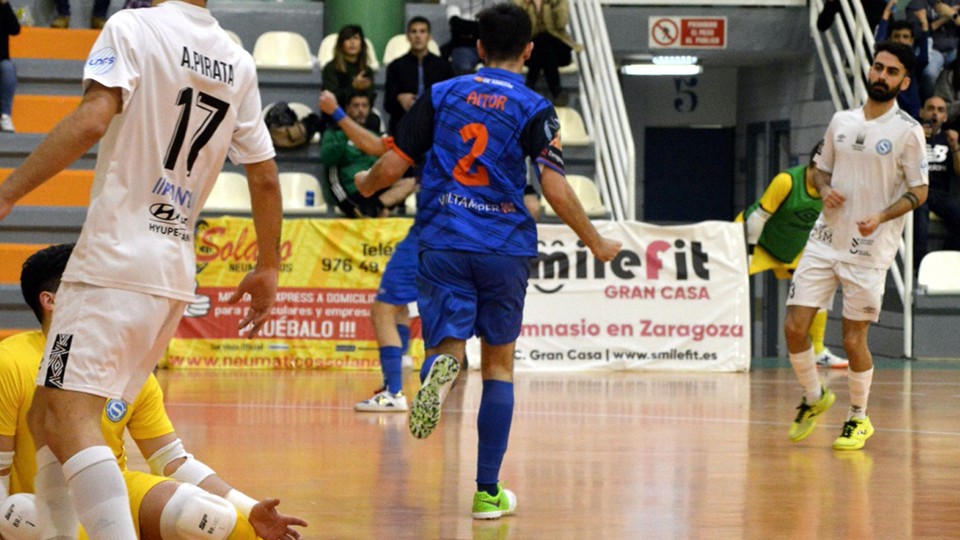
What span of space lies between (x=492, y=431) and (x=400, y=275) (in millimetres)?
3945

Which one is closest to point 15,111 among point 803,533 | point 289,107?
point 289,107

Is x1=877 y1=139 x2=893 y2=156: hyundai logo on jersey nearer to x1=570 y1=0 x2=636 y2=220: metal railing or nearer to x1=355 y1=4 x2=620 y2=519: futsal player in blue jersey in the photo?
x1=355 y1=4 x2=620 y2=519: futsal player in blue jersey

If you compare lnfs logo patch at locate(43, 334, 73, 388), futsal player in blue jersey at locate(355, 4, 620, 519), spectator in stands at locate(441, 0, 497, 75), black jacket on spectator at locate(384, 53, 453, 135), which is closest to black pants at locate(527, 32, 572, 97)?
spectator in stands at locate(441, 0, 497, 75)

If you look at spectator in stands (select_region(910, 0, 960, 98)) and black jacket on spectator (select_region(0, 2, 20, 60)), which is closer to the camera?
black jacket on spectator (select_region(0, 2, 20, 60))

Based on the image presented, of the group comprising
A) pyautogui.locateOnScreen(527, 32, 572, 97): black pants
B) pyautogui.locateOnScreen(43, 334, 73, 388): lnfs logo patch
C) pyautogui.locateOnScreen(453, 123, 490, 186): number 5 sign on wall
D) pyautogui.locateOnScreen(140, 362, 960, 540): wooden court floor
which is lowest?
pyautogui.locateOnScreen(140, 362, 960, 540): wooden court floor

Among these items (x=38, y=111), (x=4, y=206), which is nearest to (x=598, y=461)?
(x=4, y=206)

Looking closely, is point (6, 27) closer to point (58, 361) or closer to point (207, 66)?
point (207, 66)

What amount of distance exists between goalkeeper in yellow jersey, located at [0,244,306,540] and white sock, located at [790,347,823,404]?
4.57m

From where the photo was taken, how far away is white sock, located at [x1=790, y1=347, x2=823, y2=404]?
→ 27.2 feet

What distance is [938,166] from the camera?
1499 cm

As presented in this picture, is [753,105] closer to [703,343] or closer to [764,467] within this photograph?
[703,343]

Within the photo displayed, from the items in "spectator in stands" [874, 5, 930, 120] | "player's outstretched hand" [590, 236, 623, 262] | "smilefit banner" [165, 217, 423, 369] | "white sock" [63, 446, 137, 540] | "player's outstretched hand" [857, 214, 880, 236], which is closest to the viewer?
"white sock" [63, 446, 137, 540]

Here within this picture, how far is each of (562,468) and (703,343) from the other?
6.04 metres

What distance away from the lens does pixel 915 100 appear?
14758mm
